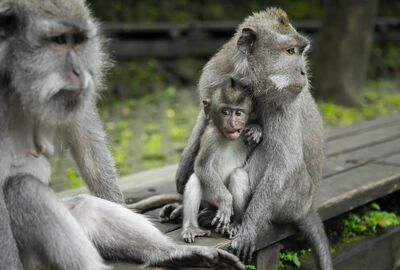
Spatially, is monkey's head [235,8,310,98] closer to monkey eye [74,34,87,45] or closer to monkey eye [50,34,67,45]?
monkey eye [74,34,87,45]

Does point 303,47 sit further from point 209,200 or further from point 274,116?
point 209,200

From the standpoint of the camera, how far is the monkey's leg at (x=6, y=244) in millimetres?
3195

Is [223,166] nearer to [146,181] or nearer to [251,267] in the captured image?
[251,267]

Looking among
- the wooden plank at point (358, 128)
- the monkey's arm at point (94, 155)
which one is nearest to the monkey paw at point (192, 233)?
the monkey's arm at point (94, 155)

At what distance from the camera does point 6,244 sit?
320cm

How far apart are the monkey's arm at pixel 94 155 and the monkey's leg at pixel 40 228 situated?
75cm

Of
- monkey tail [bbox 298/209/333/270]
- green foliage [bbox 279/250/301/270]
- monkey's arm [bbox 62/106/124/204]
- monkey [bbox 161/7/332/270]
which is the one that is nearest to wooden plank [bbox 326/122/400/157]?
green foliage [bbox 279/250/301/270]

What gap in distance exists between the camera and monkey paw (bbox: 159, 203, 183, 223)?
448 cm

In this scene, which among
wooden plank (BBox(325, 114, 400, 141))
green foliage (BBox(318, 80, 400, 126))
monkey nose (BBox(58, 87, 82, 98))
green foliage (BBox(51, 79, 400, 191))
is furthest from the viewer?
green foliage (BBox(318, 80, 400, 126))

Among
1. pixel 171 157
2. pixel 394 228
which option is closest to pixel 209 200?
pixel 394 228

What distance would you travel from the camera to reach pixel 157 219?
4.58m

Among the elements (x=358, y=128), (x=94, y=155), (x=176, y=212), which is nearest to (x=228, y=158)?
(x=176, y=212)

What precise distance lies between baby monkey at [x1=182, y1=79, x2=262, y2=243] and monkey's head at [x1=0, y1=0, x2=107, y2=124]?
110cm

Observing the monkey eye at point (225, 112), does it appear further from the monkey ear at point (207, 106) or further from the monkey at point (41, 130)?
the monkey at point (41, 130)
